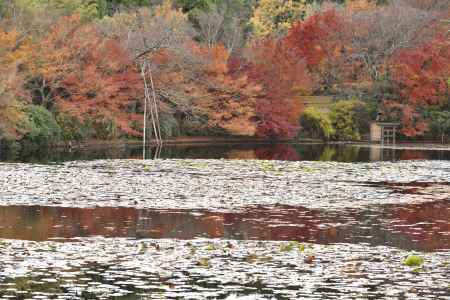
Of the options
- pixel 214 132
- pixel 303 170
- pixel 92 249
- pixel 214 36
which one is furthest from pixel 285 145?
pixel 92 249

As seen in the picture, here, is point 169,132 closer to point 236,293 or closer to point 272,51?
point 272,51

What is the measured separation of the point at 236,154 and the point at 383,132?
2169 centimetres

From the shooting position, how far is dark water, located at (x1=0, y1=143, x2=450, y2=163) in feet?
159

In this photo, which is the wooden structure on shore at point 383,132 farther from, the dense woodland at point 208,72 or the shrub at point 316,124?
the shrub at point 316,124

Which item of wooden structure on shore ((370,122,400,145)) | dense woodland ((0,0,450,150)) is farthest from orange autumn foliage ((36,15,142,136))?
wooden structure on shore ((370,122,400,145))

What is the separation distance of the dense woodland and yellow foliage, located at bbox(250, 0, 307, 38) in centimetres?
449

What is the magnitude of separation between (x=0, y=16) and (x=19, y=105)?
19.0m

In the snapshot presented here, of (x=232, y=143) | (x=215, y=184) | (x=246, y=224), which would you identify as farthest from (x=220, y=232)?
(x=232, y=143)

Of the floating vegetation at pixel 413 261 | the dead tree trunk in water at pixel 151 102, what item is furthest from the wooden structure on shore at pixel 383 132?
the floating vegetation at pixel 413 261

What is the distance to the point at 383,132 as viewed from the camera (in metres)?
73.0

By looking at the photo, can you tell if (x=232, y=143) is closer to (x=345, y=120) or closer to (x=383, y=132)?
(x=345, y=120)

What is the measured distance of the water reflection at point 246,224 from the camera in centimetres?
2114

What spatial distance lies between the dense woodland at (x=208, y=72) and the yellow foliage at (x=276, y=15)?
14.7 feet

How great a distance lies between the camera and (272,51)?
72875 mm
